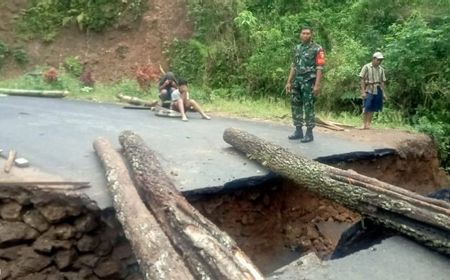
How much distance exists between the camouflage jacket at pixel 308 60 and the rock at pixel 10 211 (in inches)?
192

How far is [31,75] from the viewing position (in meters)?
18.0

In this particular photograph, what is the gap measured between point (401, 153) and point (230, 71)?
8.31 metres

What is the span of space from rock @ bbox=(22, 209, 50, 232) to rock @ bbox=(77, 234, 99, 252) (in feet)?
1.46

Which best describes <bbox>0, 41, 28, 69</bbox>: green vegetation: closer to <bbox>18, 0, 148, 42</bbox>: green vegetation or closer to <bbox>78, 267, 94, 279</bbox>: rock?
<bbox>18, 0, 148, 42</bbox>: green vegetation

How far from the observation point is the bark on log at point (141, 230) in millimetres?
5348

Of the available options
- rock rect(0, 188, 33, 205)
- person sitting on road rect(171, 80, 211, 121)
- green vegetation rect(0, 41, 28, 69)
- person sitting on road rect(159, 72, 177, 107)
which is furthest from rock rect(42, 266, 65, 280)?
green vegetation rect(0, 41, 28, 69)

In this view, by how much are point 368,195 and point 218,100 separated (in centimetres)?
891

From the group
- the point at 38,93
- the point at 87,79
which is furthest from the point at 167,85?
the point at 87,79

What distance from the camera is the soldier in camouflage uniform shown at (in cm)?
966

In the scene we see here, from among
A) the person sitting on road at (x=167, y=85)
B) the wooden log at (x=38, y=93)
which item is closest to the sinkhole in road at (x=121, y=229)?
the person sitting on road at (x=167, y=85)

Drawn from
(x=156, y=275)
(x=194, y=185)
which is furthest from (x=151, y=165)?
(x=156, y=275)

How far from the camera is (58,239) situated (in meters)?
7.39

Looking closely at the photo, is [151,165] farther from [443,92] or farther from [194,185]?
[443,92]

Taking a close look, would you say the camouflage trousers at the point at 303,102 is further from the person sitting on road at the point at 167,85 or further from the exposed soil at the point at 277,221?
the person sitting on road at the point at 167,85
